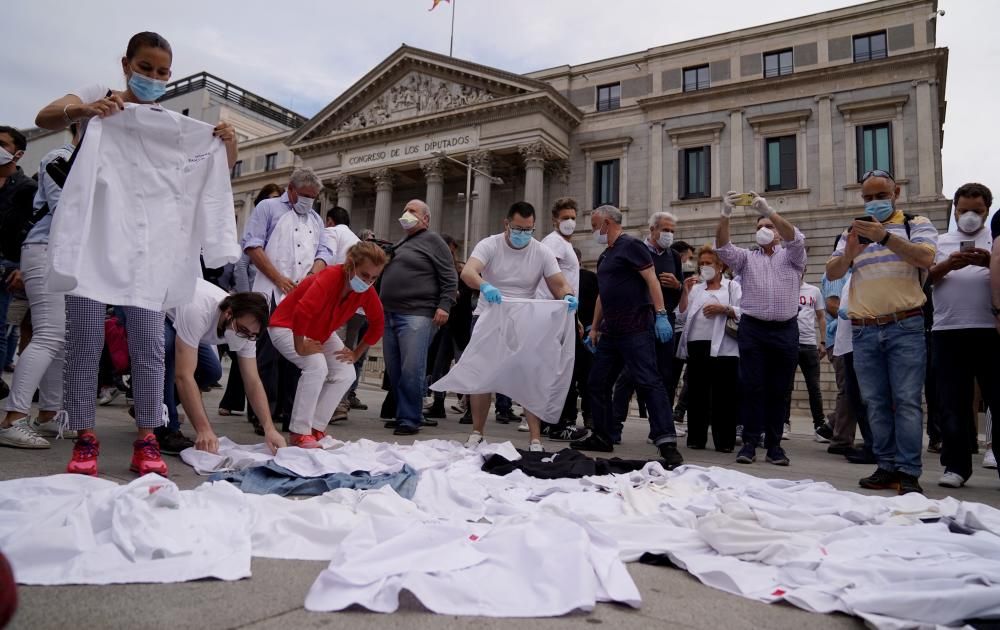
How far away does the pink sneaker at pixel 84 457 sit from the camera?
2945 mm

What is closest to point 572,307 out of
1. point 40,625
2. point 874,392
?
point 874,392

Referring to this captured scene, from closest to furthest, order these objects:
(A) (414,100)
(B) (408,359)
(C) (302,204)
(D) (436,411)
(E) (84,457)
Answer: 1. (E) (84,457)
2. (C) (302,204)
3. (B) (408,359)
4. (D) (436,411)
5. (A) (414,100)

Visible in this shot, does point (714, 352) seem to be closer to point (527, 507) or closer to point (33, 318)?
point (527, 507)

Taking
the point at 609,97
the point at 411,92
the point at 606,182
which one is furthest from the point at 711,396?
the point at 411,92

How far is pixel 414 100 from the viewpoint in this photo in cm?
3306

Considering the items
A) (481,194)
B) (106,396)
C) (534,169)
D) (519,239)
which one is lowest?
(106,396)

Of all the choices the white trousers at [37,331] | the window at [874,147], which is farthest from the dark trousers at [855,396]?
the window at [874,147]

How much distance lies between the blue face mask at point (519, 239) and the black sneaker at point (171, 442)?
288 cm

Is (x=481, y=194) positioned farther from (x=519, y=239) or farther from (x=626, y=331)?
(x=626, y=331)

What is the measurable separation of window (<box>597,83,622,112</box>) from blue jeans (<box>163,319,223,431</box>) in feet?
90.3

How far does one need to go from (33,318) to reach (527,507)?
350 centimetres

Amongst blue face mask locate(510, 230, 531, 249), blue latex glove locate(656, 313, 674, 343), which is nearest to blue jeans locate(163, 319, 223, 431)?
blue face mask locate(510, 230, 531, 249)

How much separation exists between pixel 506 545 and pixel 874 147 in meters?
26.8

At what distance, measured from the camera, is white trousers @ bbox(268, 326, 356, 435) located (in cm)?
453
